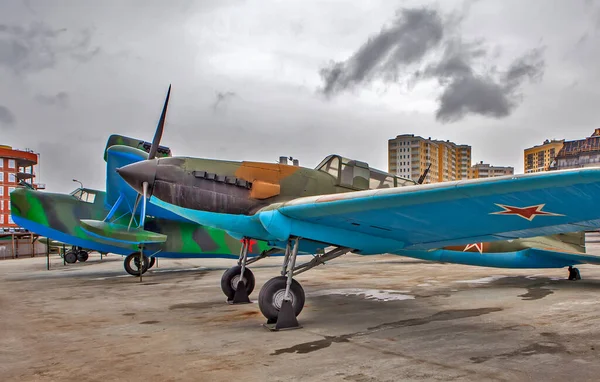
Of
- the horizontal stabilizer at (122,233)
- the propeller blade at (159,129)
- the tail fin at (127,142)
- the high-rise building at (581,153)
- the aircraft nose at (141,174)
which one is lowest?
the horizontal stabilizer at (122,233)

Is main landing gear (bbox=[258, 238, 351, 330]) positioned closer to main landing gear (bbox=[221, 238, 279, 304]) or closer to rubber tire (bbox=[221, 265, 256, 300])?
main landing gear (bbox=[221, 238, 279, 304])

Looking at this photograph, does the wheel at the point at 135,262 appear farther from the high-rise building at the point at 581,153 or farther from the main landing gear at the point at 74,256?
Answer: the high-rise building at the point at 581,153

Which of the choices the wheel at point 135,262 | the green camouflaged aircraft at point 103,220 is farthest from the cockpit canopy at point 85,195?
the wheel at point 135,262

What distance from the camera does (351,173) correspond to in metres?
8.01

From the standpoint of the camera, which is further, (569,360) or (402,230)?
(402,230)

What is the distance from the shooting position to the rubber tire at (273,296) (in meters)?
5.91

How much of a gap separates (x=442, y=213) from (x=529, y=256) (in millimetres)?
6370

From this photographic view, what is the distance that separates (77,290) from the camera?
10672 mm

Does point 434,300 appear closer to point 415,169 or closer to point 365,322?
point 365,322

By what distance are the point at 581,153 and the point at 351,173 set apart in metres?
98.0

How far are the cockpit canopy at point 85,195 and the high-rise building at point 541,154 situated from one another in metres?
161

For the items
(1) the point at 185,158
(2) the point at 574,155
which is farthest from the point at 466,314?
(2) the point at 574,155

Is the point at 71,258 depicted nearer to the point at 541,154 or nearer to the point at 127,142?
the point at 127,142

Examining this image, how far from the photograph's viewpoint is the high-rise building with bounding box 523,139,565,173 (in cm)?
14850
